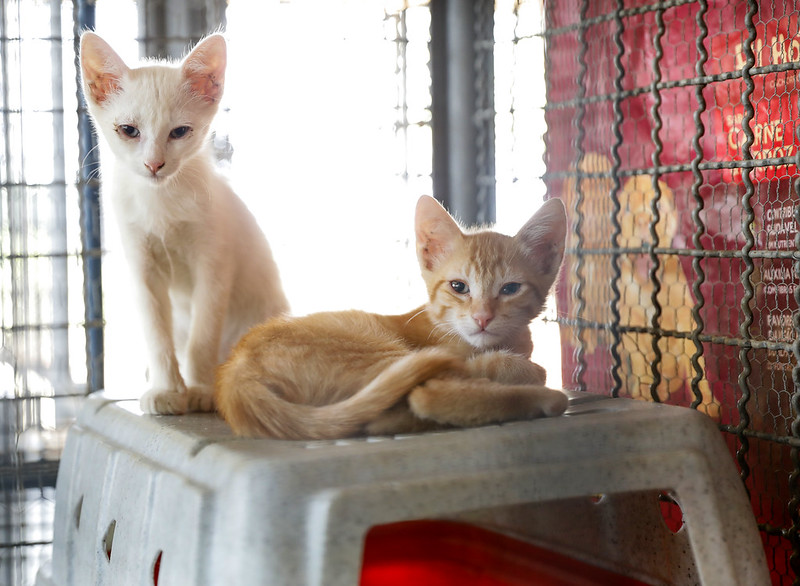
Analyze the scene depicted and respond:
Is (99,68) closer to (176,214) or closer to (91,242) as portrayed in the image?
(176,214)

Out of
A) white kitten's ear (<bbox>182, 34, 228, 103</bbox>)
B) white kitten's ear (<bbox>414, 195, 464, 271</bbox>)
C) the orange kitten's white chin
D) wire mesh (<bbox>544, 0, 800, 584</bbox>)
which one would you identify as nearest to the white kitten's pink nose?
white kitten's ear (<bbox>182, 34, 228, 103</bbox>)

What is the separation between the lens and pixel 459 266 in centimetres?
111

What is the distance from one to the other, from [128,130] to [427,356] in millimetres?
532

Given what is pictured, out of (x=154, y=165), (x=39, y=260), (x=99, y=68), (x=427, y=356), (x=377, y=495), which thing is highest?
(x=99, y=68)

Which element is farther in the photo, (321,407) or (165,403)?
(165,403)

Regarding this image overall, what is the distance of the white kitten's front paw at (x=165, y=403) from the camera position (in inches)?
44.8

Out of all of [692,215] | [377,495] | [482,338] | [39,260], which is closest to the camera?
Result: [377,495]

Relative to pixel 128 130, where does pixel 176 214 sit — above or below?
below

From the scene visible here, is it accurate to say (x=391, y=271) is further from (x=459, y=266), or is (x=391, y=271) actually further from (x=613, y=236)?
(x=459, y=266)

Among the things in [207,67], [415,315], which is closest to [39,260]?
[207,67]

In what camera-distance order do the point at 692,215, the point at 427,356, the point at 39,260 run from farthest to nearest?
the point at 39,260
the point at 692,215
the point at 427,356

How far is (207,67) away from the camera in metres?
1.16

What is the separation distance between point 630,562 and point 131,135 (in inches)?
35.8

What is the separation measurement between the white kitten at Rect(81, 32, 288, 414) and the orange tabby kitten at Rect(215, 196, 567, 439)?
15 cm
